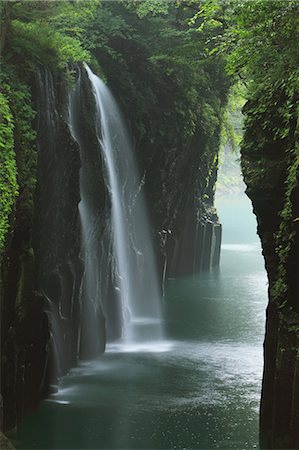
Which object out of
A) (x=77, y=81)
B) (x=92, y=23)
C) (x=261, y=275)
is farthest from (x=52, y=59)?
(x=261, y=275)

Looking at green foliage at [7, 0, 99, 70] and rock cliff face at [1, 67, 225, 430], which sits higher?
green foliage at [7, 0, 99, 70]

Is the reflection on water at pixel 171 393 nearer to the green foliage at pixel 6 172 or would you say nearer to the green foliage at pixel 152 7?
the green foliage at pixel 6 172

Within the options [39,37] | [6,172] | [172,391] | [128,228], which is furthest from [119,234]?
[6,172]

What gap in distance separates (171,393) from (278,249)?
5328 mm

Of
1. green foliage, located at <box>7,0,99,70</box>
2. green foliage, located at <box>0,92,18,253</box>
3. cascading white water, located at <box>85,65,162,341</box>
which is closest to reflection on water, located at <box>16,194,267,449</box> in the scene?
cascading white water, located at <box>85,65,162,341</box>

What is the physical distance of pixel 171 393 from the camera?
49.4 ft

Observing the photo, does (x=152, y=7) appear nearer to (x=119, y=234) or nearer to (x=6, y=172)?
(x=119, y=234)

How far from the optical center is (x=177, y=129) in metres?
Answer: 24.9

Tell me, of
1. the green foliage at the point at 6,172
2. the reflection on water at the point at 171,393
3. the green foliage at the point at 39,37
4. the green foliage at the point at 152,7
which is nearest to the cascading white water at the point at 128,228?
the reflection on water at the point at 171,393

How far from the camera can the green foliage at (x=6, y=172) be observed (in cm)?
1014

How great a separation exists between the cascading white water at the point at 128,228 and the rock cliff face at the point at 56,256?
0.79m

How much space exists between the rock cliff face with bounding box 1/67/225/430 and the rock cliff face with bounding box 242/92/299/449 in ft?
15.1

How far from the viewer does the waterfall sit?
1847cm

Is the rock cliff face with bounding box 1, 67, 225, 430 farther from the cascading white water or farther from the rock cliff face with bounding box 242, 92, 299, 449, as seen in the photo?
the rock cliff face with bounding box 242, 92, 299, 449
